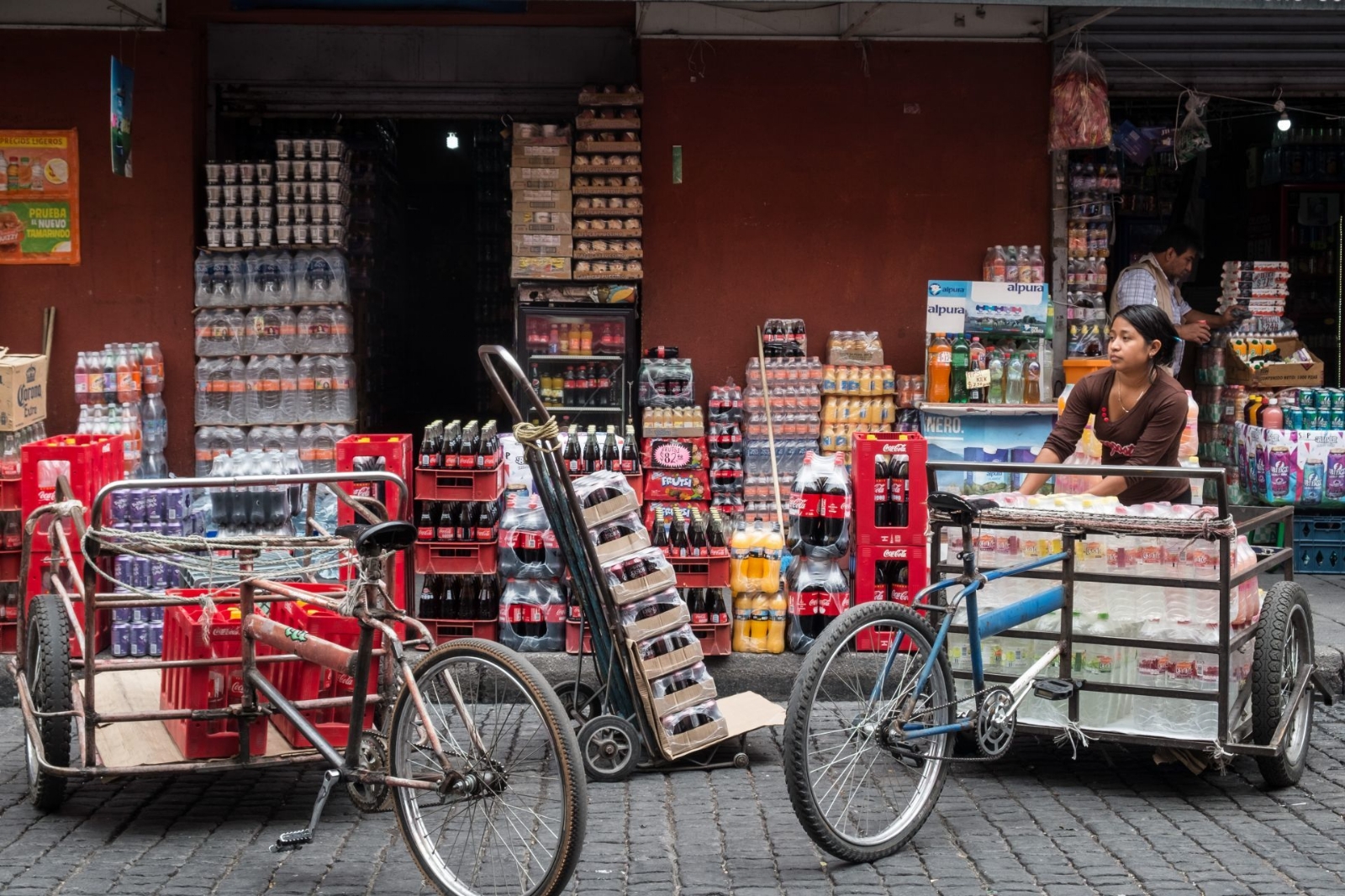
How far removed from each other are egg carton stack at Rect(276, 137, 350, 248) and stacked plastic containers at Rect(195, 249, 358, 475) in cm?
18

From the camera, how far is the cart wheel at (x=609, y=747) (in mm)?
6168

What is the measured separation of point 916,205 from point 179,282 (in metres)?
5.47

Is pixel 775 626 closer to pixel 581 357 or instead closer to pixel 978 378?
pixel 978 378

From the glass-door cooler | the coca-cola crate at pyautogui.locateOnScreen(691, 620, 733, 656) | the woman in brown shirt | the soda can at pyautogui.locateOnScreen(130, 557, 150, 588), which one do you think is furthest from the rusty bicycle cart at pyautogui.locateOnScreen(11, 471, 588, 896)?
the glass-door cooler

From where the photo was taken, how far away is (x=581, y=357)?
10.9 m

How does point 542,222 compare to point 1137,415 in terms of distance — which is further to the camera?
point 542,222

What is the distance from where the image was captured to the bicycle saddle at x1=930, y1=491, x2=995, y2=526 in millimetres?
5645

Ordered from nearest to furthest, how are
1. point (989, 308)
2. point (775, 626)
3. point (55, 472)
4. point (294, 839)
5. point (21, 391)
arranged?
point (294, 839), point (55, 472), point (775, 626), point (21, 391), point (989, 308)

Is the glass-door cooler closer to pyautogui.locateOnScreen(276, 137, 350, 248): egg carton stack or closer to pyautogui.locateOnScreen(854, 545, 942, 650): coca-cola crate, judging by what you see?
pyautogui.locateOnScreen(276, 137, 350, 248): egg carton stack

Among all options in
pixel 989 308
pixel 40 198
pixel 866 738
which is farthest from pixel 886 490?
pixel 40 198

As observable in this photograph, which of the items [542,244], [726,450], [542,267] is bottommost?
[726,450]

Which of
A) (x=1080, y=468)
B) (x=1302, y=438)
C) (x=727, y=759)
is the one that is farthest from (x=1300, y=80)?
(x=727, y=759)

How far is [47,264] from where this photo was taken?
10.8m

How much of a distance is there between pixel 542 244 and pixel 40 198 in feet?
11.9
